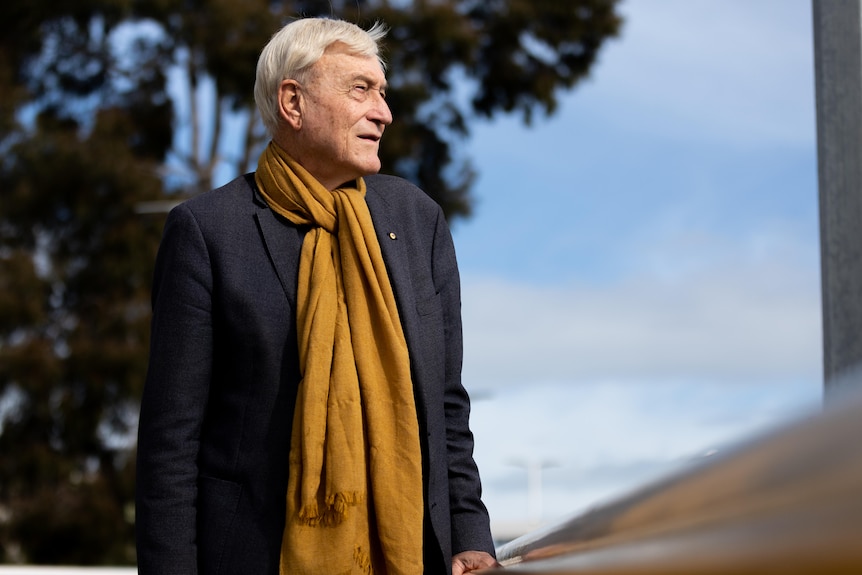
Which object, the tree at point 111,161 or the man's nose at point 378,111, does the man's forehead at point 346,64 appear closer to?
the man's nose at point 378,111

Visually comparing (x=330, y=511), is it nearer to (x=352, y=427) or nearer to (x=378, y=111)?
(x=352, y=427)

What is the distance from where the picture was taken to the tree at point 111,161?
1584 cm

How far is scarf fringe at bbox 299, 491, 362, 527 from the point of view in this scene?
5.73ft

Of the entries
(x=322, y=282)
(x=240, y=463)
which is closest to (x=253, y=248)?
(x=322, y=282)

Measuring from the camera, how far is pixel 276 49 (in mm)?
2119

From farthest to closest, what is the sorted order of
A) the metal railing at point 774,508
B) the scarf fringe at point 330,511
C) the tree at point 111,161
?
1. the tree at point 111,161
2. the scarf fringe at point 330,511
3. the metal railing at point 774,508

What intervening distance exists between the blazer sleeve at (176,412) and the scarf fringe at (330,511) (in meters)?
0.20

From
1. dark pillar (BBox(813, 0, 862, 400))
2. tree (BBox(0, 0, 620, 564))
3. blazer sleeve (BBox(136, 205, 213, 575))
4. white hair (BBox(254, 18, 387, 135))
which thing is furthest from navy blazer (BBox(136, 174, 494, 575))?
tree (BBox(0, 0, 620, 564))

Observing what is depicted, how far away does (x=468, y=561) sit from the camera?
1.88 m

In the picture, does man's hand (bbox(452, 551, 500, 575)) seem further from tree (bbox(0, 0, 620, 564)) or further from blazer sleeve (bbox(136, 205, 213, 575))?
tree (bbox(0, 0, 620, 564))

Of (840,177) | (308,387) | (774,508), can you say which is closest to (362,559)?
(308,387)

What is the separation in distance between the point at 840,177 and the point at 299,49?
148cm

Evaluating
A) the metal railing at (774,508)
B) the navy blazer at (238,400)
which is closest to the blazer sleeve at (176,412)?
the navy blazer at (238,400)

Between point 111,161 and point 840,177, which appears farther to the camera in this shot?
point 111,161
